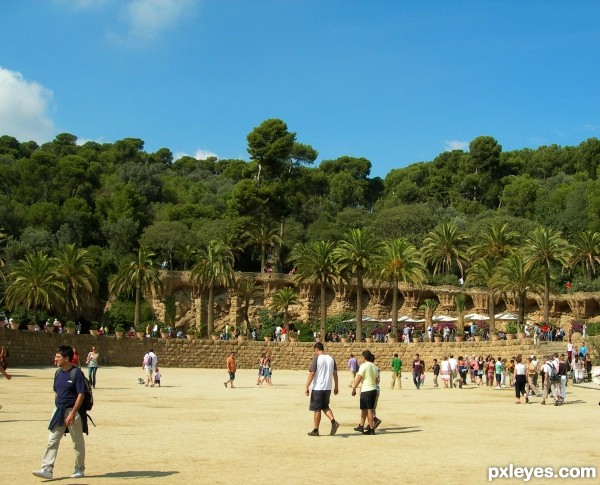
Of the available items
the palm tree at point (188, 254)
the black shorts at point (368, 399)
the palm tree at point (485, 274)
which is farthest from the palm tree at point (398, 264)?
the black shorts at point (368, 399)

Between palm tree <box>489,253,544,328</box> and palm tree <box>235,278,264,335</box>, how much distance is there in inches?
695

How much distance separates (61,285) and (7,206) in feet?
74.4

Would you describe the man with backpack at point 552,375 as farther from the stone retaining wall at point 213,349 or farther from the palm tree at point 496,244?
the palm tree at point 496,244

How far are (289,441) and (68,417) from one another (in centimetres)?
440

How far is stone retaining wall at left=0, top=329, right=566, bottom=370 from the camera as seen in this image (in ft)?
129

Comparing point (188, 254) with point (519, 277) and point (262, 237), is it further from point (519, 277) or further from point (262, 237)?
point (519, 277)

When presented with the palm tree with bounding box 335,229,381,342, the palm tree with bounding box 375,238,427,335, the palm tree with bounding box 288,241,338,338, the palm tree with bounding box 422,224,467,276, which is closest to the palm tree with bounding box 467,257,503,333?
the palm tree with bounding box 422,224,467,276

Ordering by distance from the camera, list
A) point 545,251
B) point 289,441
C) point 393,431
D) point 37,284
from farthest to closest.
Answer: point 545,251, point 37,284, point 393,431, point 289,441

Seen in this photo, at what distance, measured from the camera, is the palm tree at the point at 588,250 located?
57625 mm

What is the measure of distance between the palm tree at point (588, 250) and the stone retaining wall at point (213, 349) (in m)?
18.6

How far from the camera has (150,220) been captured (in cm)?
7575

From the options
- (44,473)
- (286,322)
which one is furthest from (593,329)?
(44,473)

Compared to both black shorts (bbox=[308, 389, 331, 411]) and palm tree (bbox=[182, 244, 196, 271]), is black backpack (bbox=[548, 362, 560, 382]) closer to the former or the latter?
black shorts (bbox=[308, 389, 331, 411])

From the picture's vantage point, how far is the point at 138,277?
2104 inches
